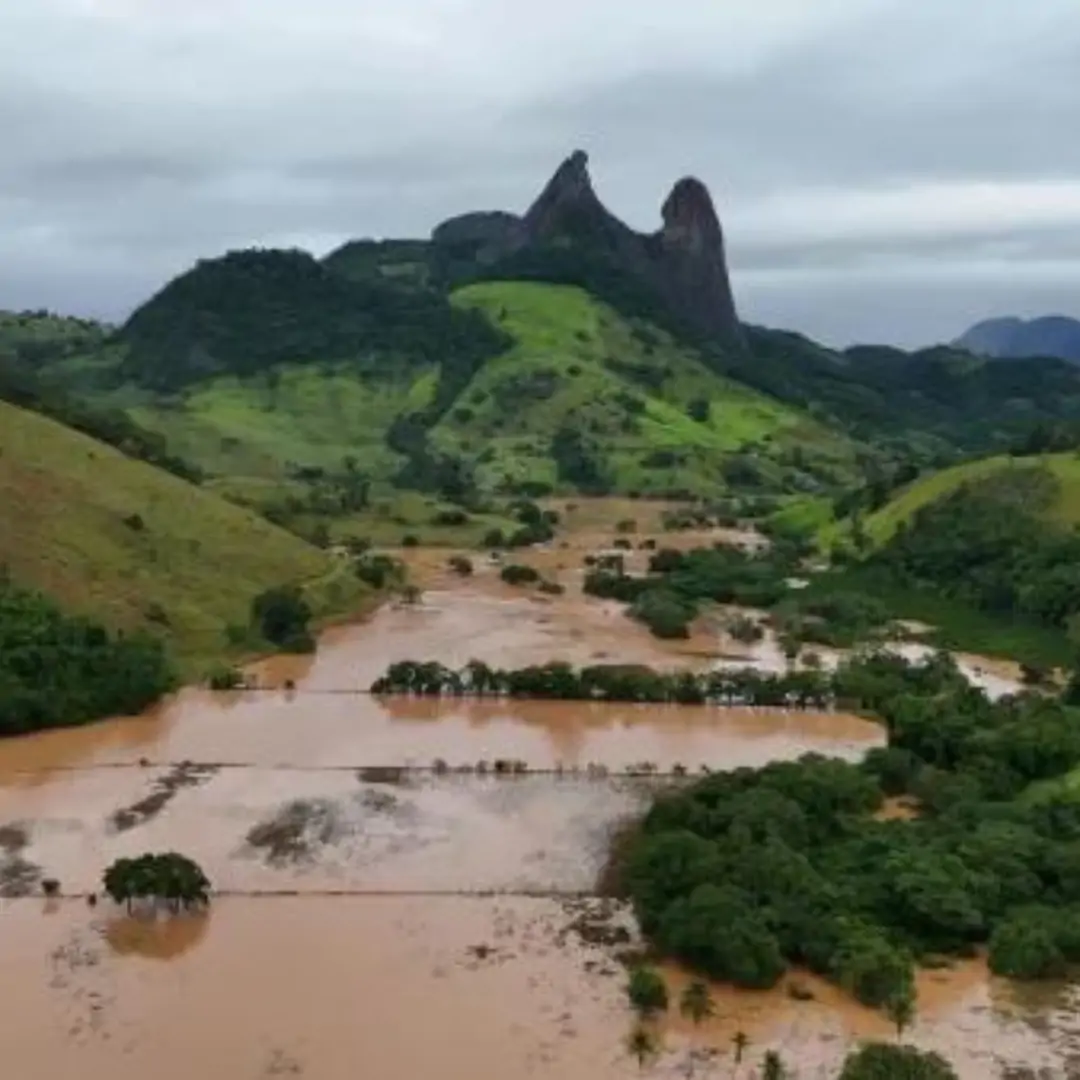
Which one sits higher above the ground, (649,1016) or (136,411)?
(136,411)

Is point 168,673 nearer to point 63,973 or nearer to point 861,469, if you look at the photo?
point 63,973

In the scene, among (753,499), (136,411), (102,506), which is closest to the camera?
(102,506)

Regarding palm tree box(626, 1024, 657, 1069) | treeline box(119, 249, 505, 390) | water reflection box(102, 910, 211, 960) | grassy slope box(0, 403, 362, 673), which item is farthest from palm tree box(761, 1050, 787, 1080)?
treeline box(119, 249, 505, 390)

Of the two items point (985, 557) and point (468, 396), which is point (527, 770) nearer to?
point (985, 557)

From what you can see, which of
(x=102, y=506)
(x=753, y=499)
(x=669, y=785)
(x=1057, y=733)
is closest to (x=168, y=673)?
(x=102, y=506)

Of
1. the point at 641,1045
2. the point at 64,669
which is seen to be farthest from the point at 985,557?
the point at 641,1045

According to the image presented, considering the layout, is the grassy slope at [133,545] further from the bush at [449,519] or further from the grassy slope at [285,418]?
the grassy slope at [285,418]

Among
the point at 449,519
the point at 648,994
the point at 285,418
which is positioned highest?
the point at 285,418
